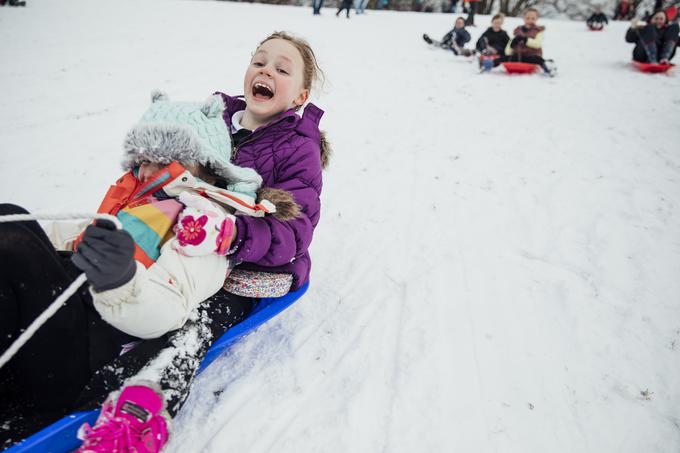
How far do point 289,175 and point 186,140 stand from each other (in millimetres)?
485

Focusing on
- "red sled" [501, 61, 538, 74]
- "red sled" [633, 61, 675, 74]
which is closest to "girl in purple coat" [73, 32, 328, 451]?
"red sled" [501, 61, 538, 74]

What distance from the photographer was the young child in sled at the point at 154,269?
1.16m

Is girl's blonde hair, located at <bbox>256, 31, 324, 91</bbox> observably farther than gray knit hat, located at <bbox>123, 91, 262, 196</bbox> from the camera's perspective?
Yes

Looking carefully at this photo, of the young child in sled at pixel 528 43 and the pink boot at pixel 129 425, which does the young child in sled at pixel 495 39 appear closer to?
the young child in sled at pixel 528 43

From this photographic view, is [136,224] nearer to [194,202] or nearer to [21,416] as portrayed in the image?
[194,202]

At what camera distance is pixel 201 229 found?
51.8 inches

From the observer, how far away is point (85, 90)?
5453mm

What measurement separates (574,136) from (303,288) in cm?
440

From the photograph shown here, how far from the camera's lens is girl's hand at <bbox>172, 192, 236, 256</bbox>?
132 centimetres

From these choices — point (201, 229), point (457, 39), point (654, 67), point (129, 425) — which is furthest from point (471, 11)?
point (129, 425)

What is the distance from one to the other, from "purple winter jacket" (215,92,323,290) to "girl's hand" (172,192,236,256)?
0.16 meters

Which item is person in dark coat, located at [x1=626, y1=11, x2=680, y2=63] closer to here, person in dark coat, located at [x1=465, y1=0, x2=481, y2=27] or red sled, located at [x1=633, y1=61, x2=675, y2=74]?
red sled, located at [x1=633, y1=61, x2=675, y2=74]

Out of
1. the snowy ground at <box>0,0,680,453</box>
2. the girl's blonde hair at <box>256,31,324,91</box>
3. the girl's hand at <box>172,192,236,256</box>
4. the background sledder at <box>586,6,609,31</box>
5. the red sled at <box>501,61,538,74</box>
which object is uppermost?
the background sledder at <box>586,6,609,31</box>

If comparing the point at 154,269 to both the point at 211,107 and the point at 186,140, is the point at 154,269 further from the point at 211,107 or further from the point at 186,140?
the point at 211,107
